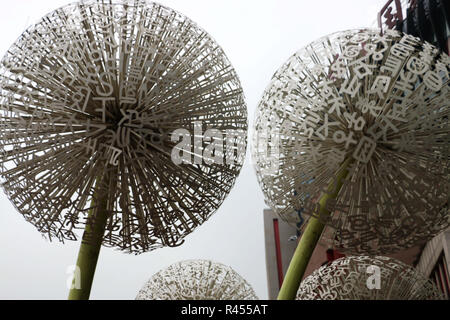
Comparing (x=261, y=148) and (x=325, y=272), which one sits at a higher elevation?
(x=261, y=148)

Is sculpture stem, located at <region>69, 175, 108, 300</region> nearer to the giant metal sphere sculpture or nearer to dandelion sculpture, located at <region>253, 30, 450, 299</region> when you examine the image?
the giant metal sphere sculpture

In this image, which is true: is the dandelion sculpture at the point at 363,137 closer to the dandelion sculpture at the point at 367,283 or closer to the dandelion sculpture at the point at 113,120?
the dandelion sculpture at the point at 113,120

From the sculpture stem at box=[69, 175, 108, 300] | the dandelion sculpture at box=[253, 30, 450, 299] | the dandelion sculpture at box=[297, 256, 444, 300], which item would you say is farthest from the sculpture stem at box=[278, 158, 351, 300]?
the sculpture stem at box=[69, 175, 108, 300]

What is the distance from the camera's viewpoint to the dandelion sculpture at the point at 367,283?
2557mm

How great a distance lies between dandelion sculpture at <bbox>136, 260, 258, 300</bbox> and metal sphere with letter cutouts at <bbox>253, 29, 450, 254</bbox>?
3.15 feet

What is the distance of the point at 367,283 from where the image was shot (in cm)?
254

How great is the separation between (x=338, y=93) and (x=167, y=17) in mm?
689

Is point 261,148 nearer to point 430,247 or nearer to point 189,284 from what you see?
point 189,284

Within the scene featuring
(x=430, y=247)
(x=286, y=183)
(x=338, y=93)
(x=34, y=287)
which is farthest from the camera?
(x=34, y=287)

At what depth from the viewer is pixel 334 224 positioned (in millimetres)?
2010

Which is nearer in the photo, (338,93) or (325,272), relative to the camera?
(338,93)

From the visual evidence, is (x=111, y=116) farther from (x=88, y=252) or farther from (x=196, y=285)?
(x=196, y=285)
